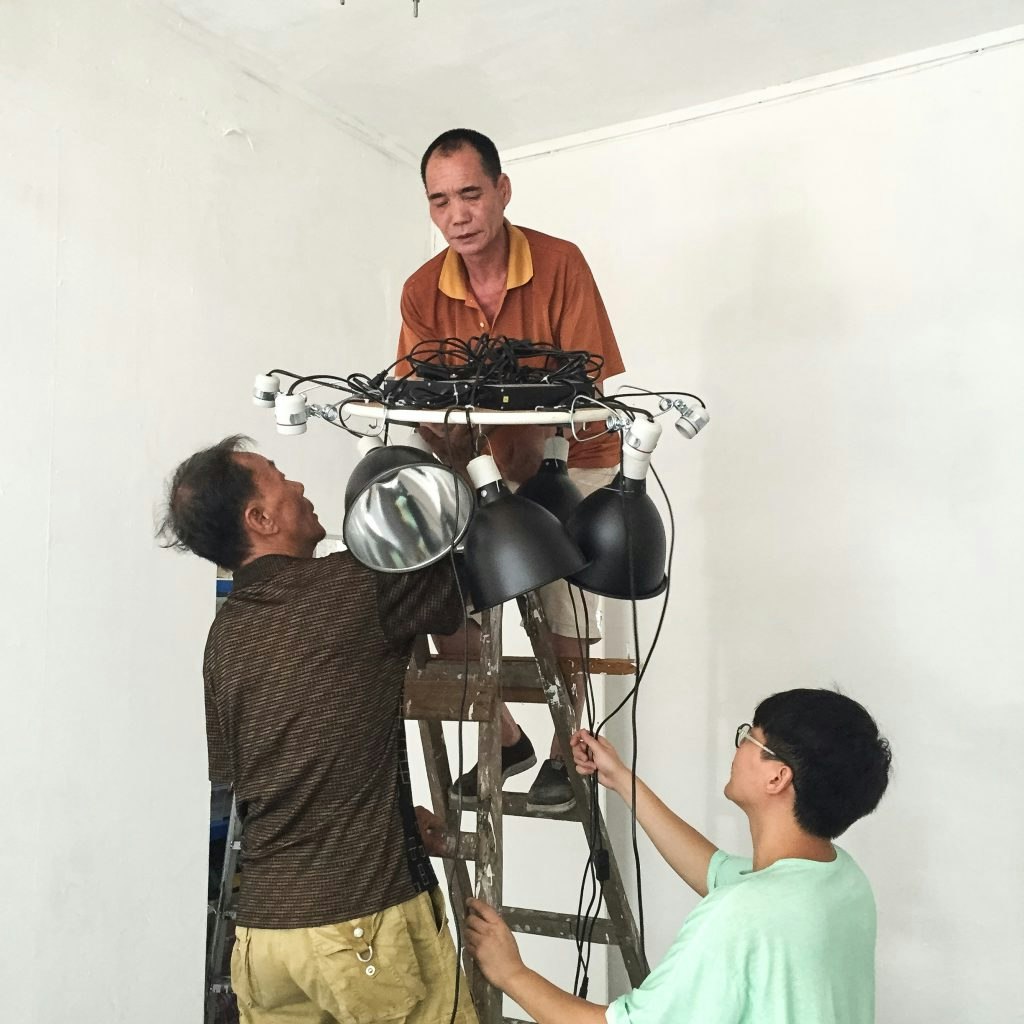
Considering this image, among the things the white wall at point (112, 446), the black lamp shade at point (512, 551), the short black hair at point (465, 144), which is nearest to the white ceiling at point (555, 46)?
the white wall at point (112, 446)

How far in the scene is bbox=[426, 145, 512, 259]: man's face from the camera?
202 centimetres

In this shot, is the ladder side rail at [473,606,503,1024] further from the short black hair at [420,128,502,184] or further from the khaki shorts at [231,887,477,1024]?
the short black hair at [420,128,502,184]

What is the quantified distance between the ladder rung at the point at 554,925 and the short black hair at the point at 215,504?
0.85m

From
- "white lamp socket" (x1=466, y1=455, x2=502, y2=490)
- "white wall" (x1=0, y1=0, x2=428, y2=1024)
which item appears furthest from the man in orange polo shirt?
"white wall" (x1=0, y1=0, x2=428, y2=1024)

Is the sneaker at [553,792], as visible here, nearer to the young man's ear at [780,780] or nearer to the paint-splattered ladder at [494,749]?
the paint-splattered ladder at [494,749]

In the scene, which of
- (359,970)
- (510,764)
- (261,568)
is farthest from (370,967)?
(261,568)

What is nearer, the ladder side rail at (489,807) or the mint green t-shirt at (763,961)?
the mint green t-shirt at (763,961)

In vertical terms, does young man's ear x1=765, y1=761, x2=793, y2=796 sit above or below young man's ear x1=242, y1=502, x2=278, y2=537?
below

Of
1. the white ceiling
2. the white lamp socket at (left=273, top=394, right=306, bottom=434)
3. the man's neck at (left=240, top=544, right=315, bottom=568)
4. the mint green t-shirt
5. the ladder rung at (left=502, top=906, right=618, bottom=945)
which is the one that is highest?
the white ceiling

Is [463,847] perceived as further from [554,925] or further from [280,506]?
[280,506]

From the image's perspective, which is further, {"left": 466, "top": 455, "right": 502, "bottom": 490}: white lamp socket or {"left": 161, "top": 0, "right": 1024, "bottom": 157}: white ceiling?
{"left": 161, "top": 0, "right": 1024, "bottom": 157}: white ceiling

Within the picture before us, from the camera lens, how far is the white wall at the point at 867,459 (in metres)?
2.65

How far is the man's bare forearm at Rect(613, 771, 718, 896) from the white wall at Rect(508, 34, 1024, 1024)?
110 centimetres

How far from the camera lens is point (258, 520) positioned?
5.95 ft
